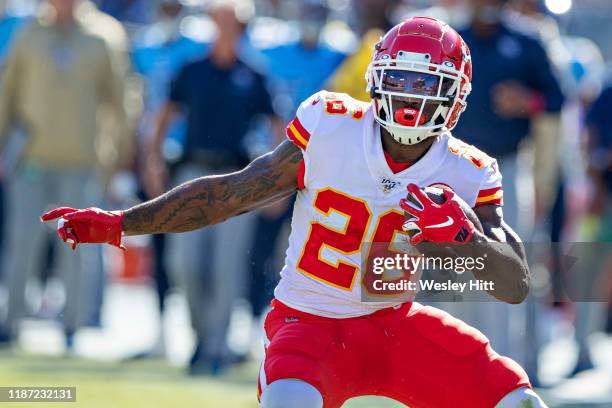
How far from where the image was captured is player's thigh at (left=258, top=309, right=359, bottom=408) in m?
4.40

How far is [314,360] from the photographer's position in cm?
447

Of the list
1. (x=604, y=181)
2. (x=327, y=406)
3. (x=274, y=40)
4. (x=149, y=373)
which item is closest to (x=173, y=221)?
(x=327, y=406)

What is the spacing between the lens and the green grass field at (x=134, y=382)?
22.6 ft

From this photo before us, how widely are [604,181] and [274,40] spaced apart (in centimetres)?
263

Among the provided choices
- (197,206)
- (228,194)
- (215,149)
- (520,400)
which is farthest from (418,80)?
(215,149)

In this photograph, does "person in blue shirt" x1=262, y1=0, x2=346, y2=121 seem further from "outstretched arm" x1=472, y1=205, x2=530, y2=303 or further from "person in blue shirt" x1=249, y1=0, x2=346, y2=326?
"outstretched arm" x1=472, y1=205, x2=530, y2=303

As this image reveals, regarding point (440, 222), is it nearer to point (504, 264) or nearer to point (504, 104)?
point (504, 264)

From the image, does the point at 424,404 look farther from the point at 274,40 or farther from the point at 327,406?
the point at 274,40

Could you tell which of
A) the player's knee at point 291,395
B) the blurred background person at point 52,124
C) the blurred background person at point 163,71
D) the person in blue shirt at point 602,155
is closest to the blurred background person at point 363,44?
the blurred background person at point 163,71

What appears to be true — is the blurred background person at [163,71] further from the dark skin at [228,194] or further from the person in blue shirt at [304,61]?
the dark skin at [228,194]

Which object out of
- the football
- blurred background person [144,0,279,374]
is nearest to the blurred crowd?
blurred background person [144,0,279,374]

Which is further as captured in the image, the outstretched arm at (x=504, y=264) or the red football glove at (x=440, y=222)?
the outstretched arm at (x=504, y=264)

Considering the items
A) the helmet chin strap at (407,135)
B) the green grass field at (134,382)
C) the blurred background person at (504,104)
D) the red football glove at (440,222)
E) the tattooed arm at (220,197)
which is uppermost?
the helmet chin strap at (407,135)

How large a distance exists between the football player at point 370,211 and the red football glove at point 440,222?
11.4 inches
